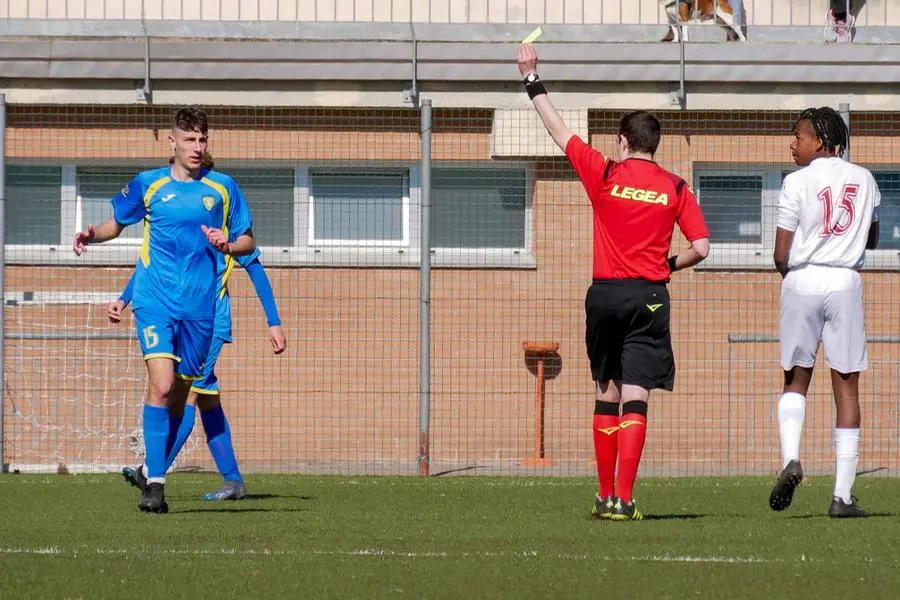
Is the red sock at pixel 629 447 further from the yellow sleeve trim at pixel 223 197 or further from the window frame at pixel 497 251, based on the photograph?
the window frame at pixel 497 251

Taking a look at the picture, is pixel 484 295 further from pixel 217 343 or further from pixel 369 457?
pixel 217 343

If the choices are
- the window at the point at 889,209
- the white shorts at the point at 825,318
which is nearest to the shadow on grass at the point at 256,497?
the white shorts at the point at 825,318

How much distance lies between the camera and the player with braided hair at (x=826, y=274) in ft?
Answer: 26.6

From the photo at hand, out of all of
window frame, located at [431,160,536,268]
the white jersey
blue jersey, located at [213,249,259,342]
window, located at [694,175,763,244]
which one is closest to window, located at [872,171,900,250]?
window, located at [694,175,763,244]

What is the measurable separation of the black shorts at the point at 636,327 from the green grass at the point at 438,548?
0.69 meters

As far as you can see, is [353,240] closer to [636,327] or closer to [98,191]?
[98,191]

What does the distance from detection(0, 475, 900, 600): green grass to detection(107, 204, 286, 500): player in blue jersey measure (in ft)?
0.81

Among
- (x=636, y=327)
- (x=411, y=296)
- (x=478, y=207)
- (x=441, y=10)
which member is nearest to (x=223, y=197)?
(x=636, y=327)

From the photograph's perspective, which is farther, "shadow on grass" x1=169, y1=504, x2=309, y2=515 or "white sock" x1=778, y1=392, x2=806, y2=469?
"shadow on grass" x1=169, y1=504, x2=309, y2=515

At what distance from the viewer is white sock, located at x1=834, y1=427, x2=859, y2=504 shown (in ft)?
26.7

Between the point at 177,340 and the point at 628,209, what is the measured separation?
2449 mm

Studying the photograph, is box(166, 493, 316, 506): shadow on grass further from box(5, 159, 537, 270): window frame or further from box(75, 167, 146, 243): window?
box(75, 167, 146, 243): window

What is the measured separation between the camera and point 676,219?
8.06 meters

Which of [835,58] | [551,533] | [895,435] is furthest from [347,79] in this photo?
[551,533]
